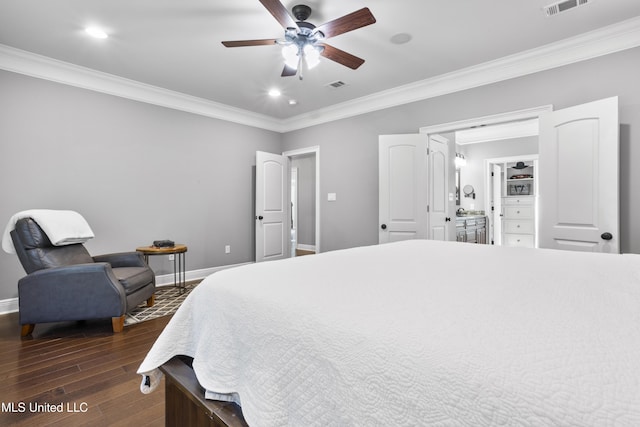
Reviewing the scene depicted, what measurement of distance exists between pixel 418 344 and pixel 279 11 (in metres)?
2.20

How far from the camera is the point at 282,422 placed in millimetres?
762

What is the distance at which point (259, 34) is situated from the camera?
2.87m

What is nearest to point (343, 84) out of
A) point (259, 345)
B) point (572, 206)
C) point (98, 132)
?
point (572, 206)

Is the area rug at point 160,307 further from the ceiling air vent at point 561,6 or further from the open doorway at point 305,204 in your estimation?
the ceiling air vent at point 561,6

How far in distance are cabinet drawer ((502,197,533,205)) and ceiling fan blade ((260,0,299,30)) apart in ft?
21.1

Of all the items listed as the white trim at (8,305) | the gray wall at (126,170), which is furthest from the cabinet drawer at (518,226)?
the white trim at (8,305)

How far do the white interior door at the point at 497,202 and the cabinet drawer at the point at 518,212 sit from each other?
20 cm

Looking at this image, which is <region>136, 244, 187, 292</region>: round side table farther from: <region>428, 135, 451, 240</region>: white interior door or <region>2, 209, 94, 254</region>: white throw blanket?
<region>428, 135, 451, 240</region>: white interior door

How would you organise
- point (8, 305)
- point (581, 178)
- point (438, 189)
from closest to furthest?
point (581, 178) → point (8, 305) → point (438, 189)

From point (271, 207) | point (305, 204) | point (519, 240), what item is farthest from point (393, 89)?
point (519, 240)

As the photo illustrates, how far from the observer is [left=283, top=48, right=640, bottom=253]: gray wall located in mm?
2768

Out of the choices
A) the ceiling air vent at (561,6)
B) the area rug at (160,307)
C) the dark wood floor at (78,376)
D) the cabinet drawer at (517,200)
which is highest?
the ceiling air vent at (561,6)

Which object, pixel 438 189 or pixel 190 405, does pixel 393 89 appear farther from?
pixel 190 405

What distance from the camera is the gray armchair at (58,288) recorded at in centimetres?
259
